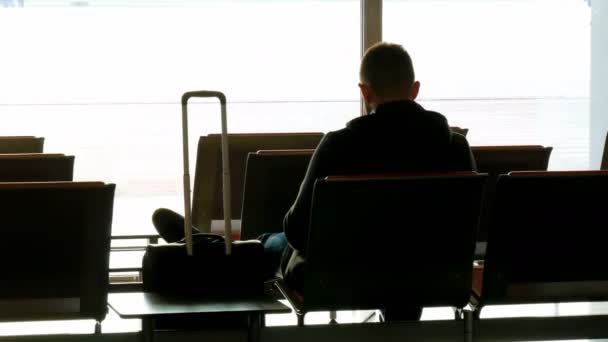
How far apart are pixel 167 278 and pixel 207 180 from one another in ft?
2.46

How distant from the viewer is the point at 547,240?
8.39 feet

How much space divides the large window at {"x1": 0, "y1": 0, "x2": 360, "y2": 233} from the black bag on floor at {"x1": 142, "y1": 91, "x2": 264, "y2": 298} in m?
1.06

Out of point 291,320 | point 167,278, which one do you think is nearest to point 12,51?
point 291,320

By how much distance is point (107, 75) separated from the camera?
12.1 meters

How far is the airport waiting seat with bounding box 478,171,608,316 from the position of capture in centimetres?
245

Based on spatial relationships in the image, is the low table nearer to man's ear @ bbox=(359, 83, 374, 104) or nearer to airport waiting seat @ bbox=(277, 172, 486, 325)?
airport waiting seat @ bbox=(277, 172, 486, 325)

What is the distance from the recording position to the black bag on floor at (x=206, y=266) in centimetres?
253

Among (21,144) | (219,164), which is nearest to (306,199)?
(219,164)

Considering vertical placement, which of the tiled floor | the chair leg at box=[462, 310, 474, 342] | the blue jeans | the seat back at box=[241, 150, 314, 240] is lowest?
the tiled floor

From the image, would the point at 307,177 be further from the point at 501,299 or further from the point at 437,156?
the point at 501,299

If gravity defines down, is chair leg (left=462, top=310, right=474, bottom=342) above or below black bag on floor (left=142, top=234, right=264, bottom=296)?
Answer: below

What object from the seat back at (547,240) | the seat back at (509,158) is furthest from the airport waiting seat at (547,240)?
the seat back at (509,158)

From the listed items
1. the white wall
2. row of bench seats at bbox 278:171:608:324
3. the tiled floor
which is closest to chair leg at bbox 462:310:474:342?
row of bench seats at bbox 278:171:608:324

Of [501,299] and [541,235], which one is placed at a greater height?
[541,235]
